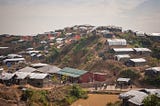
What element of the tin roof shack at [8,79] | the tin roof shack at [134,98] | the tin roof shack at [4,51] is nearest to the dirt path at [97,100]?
the tin roof shack at [134,98]

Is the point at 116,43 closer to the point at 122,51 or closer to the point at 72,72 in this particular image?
the point at 122,51

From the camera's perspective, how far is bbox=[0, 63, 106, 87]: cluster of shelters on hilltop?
4147cm

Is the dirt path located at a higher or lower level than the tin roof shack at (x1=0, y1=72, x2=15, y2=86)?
lower

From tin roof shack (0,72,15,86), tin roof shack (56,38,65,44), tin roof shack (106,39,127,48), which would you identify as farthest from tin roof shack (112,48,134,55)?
tin roof shack (56,38,65,44)

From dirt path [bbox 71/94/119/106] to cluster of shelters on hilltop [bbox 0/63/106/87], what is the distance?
620cm

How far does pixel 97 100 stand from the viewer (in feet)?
131

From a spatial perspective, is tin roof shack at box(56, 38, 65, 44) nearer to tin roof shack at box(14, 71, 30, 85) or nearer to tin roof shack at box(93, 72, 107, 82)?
tin roof shack at box(93, 72, 107, 82)

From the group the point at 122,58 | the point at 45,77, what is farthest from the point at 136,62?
the point at 45,77

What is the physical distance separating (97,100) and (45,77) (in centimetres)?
882

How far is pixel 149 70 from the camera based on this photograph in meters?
46.2

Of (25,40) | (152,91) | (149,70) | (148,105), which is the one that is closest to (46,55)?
(25,40)

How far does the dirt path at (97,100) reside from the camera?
127 ft

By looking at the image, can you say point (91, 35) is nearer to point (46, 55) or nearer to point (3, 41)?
point (46, 55)

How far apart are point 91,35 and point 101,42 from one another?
8.24 metres
